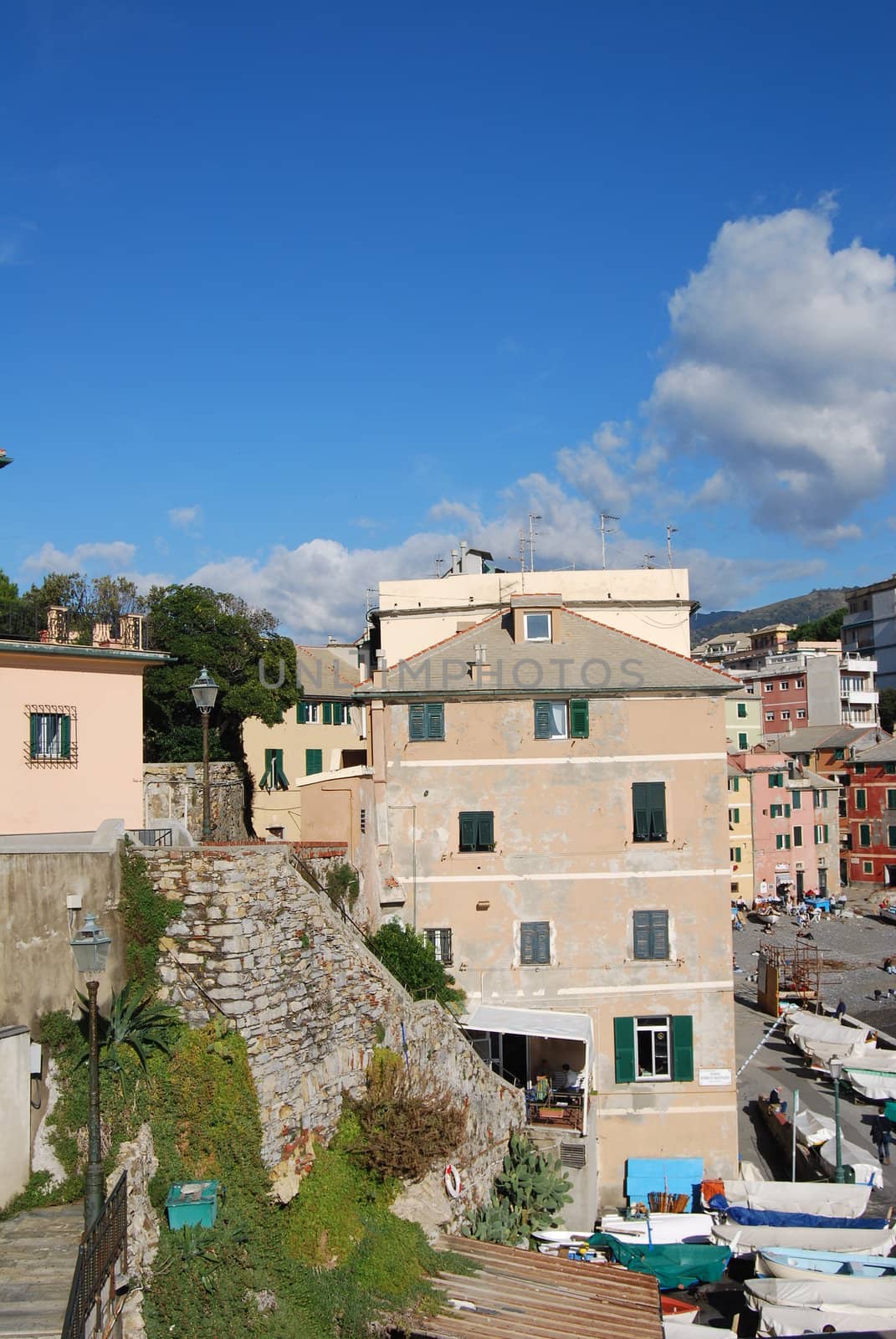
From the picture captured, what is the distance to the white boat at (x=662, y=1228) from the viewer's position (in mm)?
23766

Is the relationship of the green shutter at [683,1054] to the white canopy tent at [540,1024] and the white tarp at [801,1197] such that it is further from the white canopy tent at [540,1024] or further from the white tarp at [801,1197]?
the white tarp at [801,1197]

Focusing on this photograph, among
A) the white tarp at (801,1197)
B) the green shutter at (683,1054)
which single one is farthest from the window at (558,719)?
the white tarp at (801,1197)

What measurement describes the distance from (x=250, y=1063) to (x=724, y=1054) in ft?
52.2

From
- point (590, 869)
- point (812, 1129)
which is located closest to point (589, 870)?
point (590, 869)

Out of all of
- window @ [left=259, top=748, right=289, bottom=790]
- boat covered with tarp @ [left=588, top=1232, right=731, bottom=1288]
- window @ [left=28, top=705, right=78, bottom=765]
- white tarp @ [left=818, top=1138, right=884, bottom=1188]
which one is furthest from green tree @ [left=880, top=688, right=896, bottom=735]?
window @ [left=28, top=705, right=78, bottom=765]

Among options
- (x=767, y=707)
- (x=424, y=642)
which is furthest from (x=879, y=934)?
(x=424, y=642)

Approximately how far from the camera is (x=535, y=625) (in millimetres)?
29188

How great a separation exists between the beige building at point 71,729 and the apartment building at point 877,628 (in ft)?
322

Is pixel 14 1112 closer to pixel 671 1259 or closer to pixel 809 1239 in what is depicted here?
pixel 671 1259

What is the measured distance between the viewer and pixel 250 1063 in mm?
15562

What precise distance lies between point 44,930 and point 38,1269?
179 inches

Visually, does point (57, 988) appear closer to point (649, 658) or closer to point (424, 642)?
point (649, 658)

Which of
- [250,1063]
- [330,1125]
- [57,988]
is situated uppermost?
[57,988]

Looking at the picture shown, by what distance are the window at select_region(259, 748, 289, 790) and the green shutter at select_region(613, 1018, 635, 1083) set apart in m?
22.0
